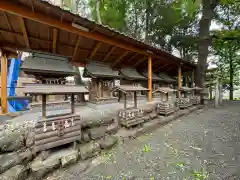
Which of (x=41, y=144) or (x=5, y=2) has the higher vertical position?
(x=5, y=2)

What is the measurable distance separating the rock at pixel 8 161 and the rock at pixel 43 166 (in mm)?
343

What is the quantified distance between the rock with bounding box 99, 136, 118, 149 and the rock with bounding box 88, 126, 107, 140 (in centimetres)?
17

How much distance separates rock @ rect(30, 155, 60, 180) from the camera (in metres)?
2.92

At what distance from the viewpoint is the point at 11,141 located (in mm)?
2979

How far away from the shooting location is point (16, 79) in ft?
25.6

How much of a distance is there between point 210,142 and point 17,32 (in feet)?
25.4

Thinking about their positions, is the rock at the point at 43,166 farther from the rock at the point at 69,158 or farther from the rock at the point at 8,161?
the rock at the point at 8,161

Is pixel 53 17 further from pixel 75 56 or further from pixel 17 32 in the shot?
pixel 75 56

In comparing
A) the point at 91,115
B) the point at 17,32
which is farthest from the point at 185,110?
the point at 17,32

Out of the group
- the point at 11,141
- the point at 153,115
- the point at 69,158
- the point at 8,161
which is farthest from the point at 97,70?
the point at 8,161

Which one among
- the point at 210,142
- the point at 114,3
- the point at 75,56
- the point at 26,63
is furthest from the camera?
the point at 114,3

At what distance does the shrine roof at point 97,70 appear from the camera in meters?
6.77

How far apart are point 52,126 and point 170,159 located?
3193mm

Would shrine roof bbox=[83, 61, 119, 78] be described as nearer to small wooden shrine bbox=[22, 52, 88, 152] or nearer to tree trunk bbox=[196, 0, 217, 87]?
small wooden shrine bbox=[22, 52, 88, 152]
